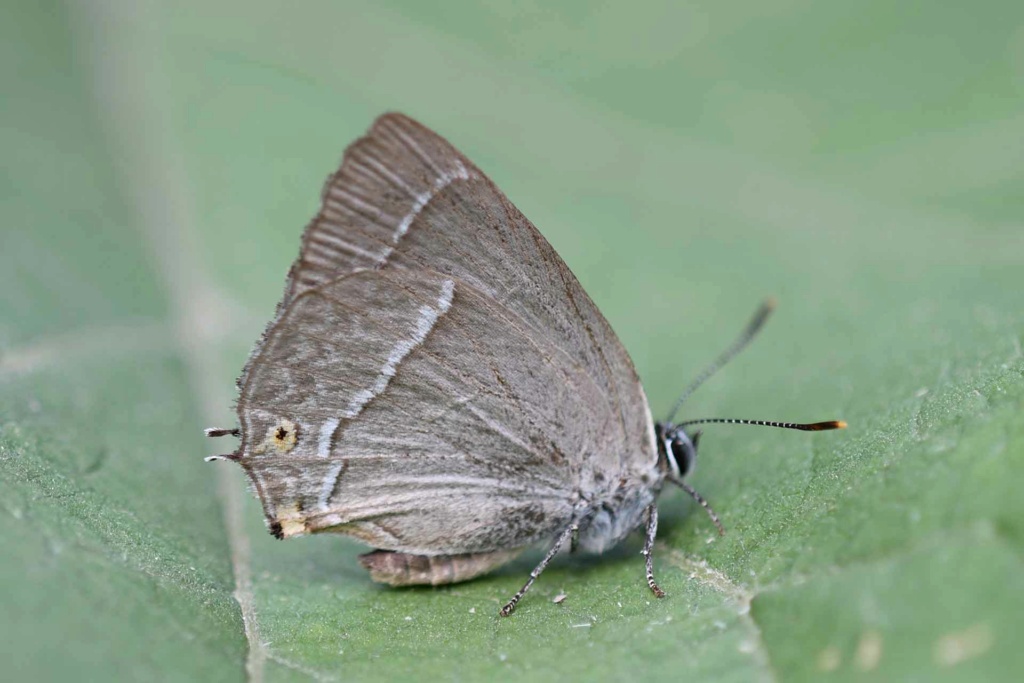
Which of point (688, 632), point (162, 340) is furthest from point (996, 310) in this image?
point (162, 340)

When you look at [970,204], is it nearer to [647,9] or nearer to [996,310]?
[996,310]

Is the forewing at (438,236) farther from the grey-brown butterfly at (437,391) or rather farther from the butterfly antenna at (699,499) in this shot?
the butterfly antenna at (699,499)

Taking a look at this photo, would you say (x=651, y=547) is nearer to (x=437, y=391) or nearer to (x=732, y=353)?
(x=437, y=391)

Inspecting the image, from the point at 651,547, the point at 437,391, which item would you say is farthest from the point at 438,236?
the point at 651,547

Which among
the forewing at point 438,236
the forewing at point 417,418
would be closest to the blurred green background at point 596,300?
the forewing at point 417,418

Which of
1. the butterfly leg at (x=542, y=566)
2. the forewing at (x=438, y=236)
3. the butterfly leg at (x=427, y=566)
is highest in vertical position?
the forewing at (x=438, y=236)

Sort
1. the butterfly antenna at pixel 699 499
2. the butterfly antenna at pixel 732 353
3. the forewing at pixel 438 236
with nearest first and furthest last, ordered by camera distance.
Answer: the forewing at pixel 438 236
the butterfly antenna at pixel 699 499
the butterfly antenna at pixel 732 353

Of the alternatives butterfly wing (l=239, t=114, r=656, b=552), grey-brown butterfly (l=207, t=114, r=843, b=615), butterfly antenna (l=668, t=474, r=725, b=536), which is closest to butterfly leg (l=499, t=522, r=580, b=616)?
grey-brown butterfly (l=207, t=114, r=843, b=615)
